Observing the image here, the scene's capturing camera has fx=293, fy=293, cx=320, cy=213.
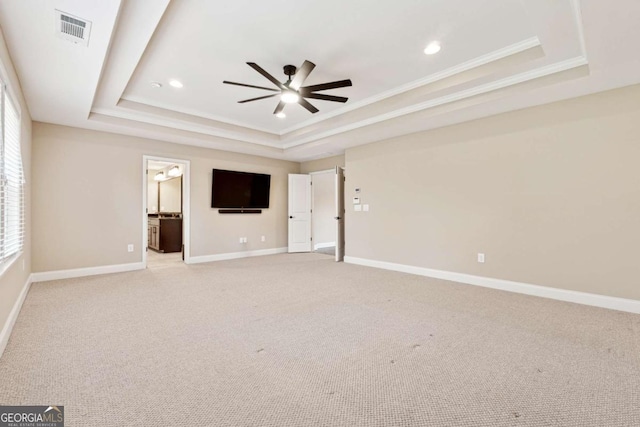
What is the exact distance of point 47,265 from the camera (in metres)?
4.50

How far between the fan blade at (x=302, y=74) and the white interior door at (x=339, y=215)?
3.27 meters

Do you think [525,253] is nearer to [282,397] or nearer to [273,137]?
[282,397]

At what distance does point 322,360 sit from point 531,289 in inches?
128

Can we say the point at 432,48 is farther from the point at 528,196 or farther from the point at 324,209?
the point at 324,209

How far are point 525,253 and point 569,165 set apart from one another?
3.97 feet

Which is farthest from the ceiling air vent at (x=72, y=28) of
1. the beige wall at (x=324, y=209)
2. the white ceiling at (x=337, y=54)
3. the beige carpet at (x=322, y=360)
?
the beige wall at (x=324, y=209)

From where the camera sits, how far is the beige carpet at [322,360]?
5.27ft

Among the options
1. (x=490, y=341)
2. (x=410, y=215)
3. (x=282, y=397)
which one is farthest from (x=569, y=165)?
(x=282, y=397)

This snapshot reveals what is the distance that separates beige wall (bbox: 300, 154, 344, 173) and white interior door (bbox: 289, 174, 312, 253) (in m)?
0.28

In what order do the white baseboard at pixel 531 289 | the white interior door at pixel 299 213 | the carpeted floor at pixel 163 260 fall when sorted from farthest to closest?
the white interior door at pixel 299 213, the carpeted floor at pixel 163 260, the white baseboard at pixel 531 289

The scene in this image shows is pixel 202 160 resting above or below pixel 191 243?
above

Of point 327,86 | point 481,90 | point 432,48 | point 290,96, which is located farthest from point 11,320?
point 481,90

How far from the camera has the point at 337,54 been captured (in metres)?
3.13

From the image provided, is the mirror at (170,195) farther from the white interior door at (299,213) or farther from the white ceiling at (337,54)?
the white ceiling at (337,54)
